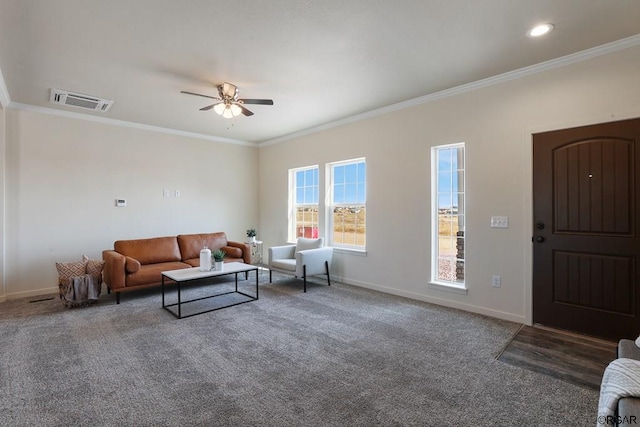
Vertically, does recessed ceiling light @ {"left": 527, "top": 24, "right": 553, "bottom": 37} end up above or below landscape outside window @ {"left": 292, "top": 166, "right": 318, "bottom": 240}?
above

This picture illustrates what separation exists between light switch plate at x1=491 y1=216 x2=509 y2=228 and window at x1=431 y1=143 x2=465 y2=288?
0.41m

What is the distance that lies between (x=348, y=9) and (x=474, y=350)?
9.69ft

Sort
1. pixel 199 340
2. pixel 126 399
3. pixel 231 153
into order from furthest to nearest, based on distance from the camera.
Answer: pixel 231 153, pixel 199 340, pixel 126 399

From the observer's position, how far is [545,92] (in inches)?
124

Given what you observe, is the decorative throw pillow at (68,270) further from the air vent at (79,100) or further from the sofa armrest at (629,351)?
the sofa armrest at (629,351)

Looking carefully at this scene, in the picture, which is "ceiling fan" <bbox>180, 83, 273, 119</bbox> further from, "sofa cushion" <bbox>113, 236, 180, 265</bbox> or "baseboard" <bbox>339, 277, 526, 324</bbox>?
"baseboard" <bbox>339, 277, 526, 324</bbox>

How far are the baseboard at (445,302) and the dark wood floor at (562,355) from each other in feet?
0.94

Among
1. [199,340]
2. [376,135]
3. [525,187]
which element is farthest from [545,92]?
[199,340]

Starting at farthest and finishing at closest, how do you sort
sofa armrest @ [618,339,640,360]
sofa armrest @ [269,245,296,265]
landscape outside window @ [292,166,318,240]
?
landscape outside window @ [292,166,318,240]
sofa armrest @ [269,245,296,265]
sofa armrest @ [618,339,640,360]

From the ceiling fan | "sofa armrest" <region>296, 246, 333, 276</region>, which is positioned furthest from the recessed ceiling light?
"sofa armrest" <region>296, 246, 333, 276</region>

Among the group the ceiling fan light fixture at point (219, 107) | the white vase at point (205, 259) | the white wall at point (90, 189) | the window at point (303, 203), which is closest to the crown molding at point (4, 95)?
the white wall at point (90, 189)

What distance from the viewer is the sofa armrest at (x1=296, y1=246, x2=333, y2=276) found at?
4637 millimetres

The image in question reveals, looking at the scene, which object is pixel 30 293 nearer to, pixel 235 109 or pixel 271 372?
pixel 235 109

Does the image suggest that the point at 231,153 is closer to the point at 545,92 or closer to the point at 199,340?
the point at 199,340
